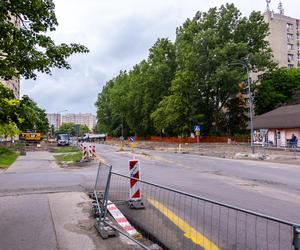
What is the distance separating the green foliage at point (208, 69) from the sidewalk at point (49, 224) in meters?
45.2

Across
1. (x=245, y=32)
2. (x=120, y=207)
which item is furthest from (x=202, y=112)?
(x=120, y=207)

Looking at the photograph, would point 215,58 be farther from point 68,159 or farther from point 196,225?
point 196,225

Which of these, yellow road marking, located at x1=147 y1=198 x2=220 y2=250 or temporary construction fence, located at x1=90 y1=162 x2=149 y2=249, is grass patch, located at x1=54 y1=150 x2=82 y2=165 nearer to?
temporary construction fence, located at x1=90 y1=162 x2=149 y2=249

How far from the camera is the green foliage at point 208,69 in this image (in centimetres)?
A: 5531

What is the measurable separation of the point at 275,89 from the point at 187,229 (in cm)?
6270

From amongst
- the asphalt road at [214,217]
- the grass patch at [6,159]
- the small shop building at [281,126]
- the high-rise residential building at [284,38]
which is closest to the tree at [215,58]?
the small shop building at [281,126]

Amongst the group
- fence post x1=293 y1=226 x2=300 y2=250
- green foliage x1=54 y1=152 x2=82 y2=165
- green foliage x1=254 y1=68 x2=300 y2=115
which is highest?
green foliage x1=254 y1=68 x2=300 y2=115

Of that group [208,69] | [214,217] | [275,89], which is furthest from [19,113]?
[275,89]

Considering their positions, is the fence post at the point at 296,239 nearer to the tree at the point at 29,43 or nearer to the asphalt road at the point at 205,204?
the asphalt road at the point at 205,204

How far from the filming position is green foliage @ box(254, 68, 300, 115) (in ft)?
202

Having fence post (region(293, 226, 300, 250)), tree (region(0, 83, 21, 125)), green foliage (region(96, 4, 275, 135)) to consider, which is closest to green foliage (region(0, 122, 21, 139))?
tree (region(0, 83, 21, 125))

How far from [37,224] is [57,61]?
3.48 meters

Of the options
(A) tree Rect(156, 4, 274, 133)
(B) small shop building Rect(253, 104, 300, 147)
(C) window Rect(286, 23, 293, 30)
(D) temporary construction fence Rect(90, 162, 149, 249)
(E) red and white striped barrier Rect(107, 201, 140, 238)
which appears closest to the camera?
(D) temporary construction fence Rect(90, 162, 149, 249)

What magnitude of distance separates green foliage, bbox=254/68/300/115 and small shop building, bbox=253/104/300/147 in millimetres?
9210
